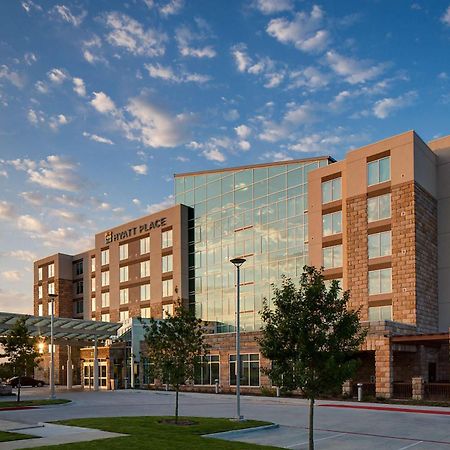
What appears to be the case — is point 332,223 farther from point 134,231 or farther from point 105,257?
point 105,257

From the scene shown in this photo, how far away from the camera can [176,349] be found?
75.6ft

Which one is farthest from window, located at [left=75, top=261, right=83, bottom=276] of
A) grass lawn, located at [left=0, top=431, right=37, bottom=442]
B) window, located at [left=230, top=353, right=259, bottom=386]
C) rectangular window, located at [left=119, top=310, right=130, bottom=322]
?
grass lawn, located at [left=0, top=431, right=37, bottom=442]

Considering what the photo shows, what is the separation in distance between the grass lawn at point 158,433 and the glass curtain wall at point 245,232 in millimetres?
27785

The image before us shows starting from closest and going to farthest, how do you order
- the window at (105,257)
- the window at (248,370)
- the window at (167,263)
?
the window at (248,370)
the window at (167,263)
the window at (105,257)

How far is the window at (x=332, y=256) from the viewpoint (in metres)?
46.2

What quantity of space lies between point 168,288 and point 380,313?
1072 inches

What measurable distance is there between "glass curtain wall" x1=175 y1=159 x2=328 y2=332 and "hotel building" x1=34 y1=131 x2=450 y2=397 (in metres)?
0.11

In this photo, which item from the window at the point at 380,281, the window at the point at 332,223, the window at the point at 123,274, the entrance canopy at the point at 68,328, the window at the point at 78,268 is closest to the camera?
the window at the point at 380,281

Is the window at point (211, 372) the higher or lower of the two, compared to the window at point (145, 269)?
lower

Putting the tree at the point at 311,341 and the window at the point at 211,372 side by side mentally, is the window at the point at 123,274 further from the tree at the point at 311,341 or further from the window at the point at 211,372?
the tree at the point at 311,341

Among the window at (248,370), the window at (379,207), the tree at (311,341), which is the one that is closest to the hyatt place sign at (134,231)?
the window at (248,370)

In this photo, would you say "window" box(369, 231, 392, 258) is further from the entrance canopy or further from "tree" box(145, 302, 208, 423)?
the entrance canopy

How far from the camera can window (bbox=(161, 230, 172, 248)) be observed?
6309 centimetres

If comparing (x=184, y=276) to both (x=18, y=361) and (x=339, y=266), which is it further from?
(x=18, y=361)
